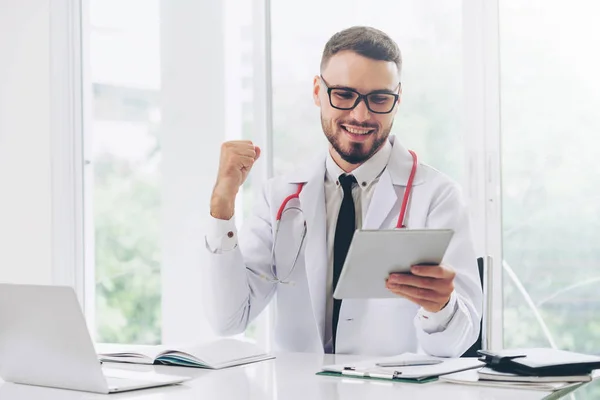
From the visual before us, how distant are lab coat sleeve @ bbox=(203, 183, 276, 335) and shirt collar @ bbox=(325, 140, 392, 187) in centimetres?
20

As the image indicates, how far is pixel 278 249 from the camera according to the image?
2197 mm

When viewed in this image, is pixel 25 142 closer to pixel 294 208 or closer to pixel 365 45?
pixel 294 208

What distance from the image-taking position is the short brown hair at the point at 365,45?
2160 mm

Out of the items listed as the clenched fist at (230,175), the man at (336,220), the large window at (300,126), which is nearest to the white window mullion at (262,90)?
the large window at (300,126)

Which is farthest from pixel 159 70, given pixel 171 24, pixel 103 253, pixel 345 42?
pixel 345 42

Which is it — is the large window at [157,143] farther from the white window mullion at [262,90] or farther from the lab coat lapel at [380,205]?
the lab coat lapel at [380,205]

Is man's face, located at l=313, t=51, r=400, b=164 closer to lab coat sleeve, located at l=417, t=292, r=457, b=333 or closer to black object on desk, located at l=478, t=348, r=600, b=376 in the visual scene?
lab coat sleeve, located at l=417, t=292, r=457, b=333

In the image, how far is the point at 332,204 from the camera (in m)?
2.20

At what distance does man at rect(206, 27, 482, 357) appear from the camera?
6.66 feet

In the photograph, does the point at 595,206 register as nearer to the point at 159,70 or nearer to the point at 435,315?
the point at 435,315

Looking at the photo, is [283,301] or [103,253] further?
[103,253]

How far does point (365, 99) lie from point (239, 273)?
531 millimetres

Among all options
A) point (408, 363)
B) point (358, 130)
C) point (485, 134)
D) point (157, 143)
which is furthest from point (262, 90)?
point (408, 363)

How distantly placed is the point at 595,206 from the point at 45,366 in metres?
1.91
